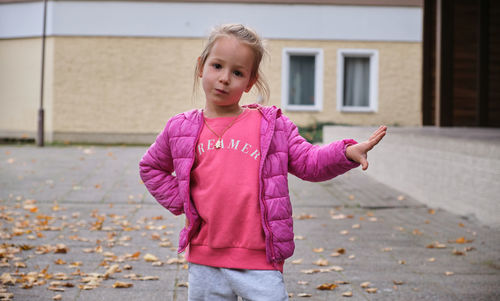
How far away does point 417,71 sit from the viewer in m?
20.4

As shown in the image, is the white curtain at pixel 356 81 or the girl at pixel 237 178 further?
the white curtain at pixel 356 81

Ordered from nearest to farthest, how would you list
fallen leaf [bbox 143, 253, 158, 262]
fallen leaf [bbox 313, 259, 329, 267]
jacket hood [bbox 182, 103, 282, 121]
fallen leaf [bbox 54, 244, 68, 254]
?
jacket hood [bbox 182, 103, 282, 121] < fallen leaf [bbox 313, 259, 329, 267] < fallen leaf [bbox 143, 253, 158, 262] < fallen leaf [bbox 54, 244, 68, 254]

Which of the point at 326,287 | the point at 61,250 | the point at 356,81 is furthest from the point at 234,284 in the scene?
the point at 356,81

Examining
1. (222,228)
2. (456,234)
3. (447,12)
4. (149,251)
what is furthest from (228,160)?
(447,12)

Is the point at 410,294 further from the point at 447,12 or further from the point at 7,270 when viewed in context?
the point at 447,12

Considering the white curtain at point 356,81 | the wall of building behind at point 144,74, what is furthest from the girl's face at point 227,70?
the white curtain at point 356,81

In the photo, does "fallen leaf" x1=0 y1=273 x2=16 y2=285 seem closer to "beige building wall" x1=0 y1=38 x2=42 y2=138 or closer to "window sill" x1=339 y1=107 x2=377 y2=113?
"window sill" x1=339 y1=107 x2=377 y2=113

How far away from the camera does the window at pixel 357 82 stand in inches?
816

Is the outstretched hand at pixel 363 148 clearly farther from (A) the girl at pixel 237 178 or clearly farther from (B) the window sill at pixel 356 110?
(B) the window sill at pixel 356 110

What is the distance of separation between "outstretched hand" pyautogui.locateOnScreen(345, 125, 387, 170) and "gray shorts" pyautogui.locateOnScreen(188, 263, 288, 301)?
0.58 metres

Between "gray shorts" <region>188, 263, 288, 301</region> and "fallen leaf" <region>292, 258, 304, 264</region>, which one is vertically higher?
"gray shorts" <region>188, 263, 288, 301</region>

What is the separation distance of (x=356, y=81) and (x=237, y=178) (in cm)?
1879

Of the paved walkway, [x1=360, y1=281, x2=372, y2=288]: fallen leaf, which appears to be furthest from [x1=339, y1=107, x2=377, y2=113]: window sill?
[x1=360, y1=281, x2=372, y2=288]: fallen leaf

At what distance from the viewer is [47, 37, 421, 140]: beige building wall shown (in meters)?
20.4
